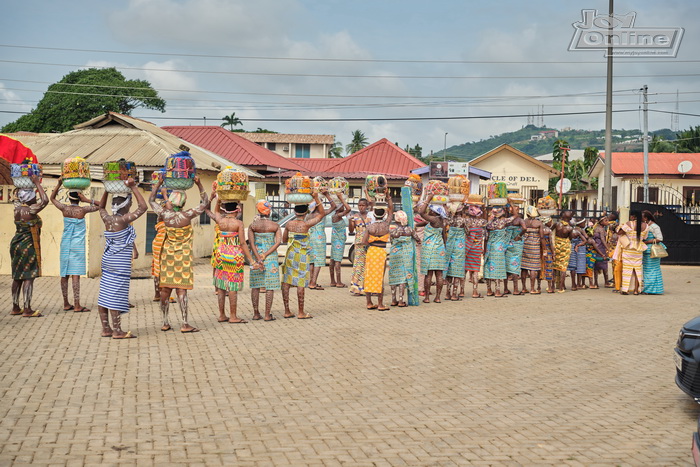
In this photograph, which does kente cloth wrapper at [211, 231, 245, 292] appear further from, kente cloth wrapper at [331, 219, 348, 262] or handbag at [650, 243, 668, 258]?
handbag at [650, 243, 668, 258]

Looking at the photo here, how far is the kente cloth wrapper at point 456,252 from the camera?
1416cm

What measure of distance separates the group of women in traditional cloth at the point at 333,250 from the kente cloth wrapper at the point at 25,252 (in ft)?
0.05

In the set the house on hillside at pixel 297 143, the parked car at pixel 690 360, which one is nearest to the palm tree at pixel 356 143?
the house on hillside at pixel 297 143

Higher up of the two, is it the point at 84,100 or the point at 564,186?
the point at 84,100

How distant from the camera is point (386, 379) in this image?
7.78m

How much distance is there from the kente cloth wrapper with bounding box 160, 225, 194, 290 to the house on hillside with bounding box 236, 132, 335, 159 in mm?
49630

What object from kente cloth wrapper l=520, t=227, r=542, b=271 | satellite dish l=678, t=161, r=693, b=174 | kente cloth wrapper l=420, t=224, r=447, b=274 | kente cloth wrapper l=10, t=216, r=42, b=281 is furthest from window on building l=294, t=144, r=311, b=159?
kente cloth wrapper l=10, t=216, r=42, b=281

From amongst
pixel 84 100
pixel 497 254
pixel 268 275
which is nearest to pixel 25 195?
pixel 268 275

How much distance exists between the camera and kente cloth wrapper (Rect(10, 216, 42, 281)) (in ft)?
37.0

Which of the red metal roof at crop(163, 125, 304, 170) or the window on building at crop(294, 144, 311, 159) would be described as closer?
the red metal roof at crop(163, 125, 304, 170)

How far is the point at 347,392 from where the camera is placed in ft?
23.8

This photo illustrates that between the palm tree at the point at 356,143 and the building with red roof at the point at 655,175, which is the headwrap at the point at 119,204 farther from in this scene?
the palm tree at the point at 356,143

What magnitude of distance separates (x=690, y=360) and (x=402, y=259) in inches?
266

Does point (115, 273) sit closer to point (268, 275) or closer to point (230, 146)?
point (268, 275)
